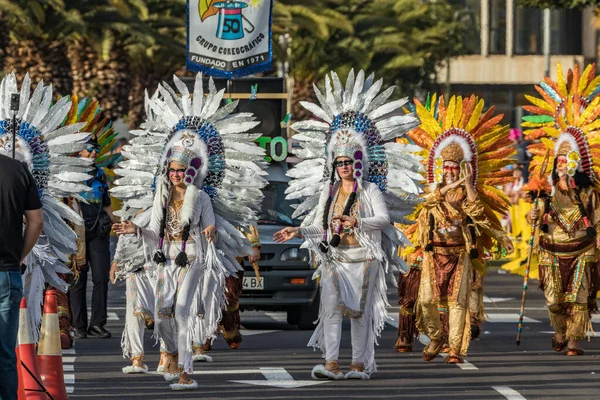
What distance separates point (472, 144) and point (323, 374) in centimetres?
311

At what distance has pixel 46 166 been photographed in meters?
13.2

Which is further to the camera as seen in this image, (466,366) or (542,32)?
(542,32)

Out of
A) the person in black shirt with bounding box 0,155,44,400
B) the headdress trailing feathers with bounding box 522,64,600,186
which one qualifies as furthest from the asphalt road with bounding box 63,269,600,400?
the person in black shirt with bounding box 0,155,44,400

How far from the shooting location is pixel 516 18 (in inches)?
2970

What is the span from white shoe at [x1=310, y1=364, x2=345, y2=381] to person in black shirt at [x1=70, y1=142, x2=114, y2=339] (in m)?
4.12

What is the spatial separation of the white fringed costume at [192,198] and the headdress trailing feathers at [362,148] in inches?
16.6

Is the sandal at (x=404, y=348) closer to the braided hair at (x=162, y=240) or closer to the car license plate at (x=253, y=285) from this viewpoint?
the car license plate at (x=253, y=285)

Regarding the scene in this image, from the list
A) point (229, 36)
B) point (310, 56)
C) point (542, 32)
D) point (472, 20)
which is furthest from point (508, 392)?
point (542, 32)

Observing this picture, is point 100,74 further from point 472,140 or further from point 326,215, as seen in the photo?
point 326,215

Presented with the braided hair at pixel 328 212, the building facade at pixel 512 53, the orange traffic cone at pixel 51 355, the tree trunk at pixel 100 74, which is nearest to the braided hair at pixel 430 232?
the braided hair at pixel 328 212

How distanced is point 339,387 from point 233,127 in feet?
7.44

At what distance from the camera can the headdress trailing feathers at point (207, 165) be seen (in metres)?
13.4

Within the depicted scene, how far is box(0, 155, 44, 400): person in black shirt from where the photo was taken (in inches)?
387

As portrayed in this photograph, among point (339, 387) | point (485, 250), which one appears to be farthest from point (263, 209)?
point (339, 387)
